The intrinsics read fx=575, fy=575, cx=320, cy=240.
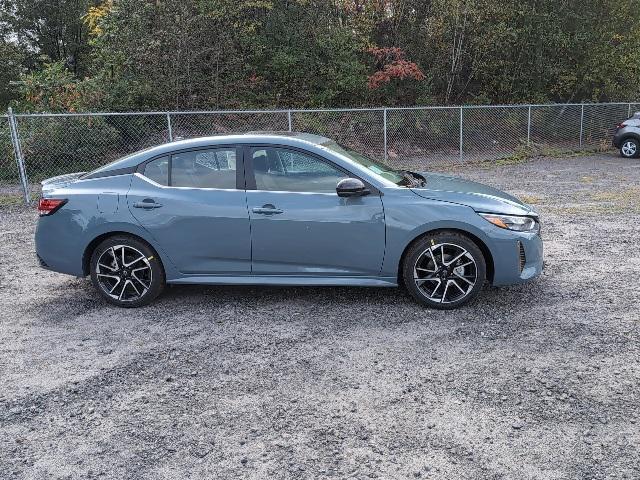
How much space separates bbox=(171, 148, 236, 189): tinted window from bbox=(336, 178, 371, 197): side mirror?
0.97m

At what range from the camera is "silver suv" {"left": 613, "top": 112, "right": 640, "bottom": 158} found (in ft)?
52.3

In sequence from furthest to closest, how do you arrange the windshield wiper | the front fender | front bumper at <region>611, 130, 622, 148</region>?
front bumper at <region>611, 130, 622, 148</region>, the windshield wiper, the front fender

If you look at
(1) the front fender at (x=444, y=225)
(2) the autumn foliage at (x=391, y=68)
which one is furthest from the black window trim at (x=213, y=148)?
(2) the autumn foliage at (x=391, y=68)

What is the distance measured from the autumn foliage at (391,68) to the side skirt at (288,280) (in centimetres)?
1271

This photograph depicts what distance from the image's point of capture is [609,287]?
550cm

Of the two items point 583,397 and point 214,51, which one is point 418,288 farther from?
point 214,51

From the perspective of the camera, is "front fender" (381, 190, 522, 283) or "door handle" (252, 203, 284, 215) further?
"door handle" (252, 203, 284, 215)

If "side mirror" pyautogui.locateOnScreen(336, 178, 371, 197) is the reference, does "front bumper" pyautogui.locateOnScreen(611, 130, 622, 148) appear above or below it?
below

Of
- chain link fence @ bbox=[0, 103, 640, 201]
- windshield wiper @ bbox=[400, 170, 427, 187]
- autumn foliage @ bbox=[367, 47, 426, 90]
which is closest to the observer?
windshield wiper @ bbox=[400, 170, 427, 187]

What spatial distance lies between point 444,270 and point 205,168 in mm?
2308

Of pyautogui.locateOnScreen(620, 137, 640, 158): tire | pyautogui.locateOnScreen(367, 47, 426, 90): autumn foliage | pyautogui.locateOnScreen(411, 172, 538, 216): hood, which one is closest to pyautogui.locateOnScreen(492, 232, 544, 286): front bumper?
pyautogui.locateOnScreen(411, 172, 538, 216): hood

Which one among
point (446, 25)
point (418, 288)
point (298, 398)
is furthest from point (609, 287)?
point (446, 25)

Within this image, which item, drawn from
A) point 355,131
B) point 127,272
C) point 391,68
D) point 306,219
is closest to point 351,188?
point 306,219

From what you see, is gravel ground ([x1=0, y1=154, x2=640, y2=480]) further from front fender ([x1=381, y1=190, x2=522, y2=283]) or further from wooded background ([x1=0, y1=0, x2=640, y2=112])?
wooded background ([x1=0, y1=0, x2=640, y2=112])
